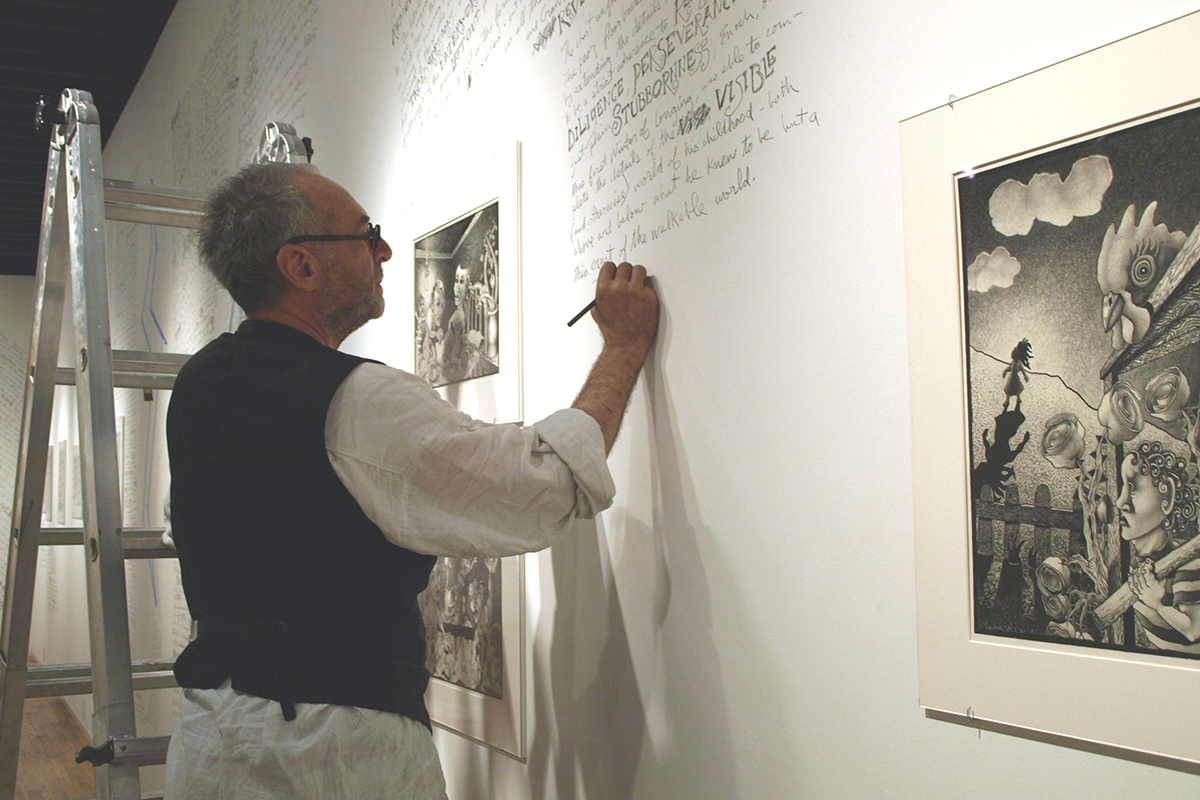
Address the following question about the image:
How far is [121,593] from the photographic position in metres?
1.36

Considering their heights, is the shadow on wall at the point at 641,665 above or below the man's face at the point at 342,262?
below

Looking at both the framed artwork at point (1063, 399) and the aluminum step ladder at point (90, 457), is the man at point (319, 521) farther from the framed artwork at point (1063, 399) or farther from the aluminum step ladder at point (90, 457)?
the framed artwork at point (1063, 399)

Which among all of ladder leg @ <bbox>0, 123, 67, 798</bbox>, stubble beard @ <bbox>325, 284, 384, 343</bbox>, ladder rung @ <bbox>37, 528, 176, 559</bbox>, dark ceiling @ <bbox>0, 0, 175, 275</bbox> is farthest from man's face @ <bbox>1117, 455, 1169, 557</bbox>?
dark ceiling @ <bbox>0, 0, 175, 275</bbox>

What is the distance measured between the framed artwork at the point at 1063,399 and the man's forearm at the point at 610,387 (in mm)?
415

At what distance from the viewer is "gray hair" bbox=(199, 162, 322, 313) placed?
1.21 meters

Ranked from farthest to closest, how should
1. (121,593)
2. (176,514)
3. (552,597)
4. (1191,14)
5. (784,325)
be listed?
1. (552,597)
2. (121,593)
3. (176,514)
4. (784,325)
5. (1191,14)

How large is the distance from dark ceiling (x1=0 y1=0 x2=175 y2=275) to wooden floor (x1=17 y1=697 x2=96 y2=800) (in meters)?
2.95

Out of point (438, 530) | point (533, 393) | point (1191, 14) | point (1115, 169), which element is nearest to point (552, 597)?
point (533, 393)

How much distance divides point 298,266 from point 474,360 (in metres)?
0.47

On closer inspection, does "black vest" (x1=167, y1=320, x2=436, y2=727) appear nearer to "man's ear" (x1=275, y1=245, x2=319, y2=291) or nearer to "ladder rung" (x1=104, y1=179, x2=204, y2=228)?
"man's ear" (x1=275, y1=245, x2=319, y2=291)

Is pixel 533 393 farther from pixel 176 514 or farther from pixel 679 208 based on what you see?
pixel 176 514

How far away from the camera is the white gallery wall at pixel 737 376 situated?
0.91m

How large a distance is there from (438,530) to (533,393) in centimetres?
48

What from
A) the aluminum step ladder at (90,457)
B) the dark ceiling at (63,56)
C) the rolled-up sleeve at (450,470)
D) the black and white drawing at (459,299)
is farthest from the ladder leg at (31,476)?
the dark ceiling at (63,56)
